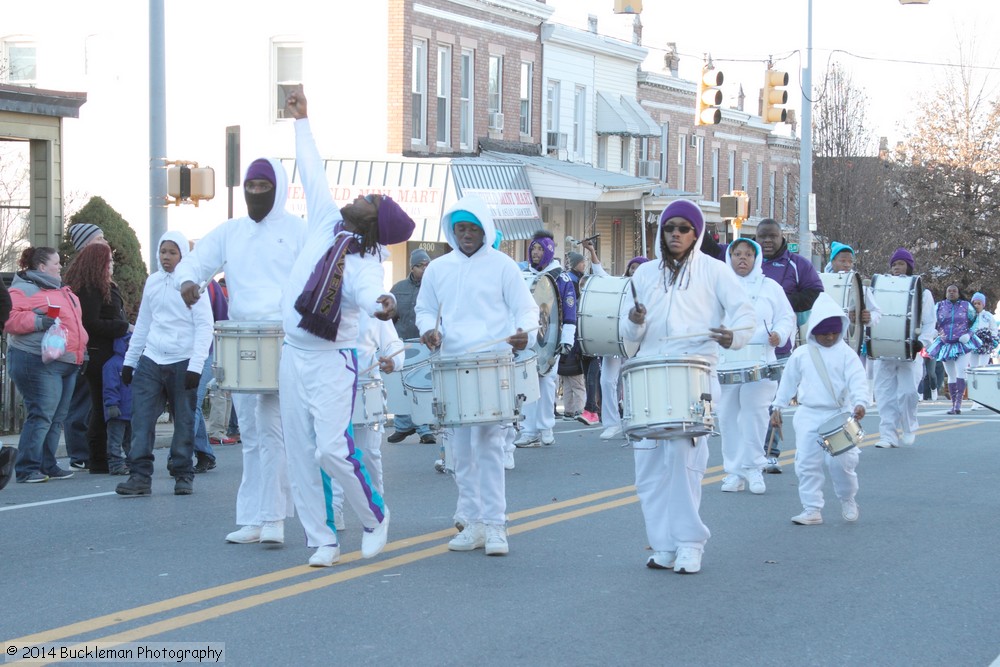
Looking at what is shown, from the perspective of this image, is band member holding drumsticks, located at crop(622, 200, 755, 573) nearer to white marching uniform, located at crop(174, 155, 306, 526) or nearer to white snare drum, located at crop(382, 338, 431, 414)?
white marching uniform, located at crop(174, 155, 306, 526)

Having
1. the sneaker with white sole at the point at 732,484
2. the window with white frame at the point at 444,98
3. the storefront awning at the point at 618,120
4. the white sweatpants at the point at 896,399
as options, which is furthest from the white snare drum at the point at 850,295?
the storefront awning at the point at 618,120

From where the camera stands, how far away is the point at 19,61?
114 ft

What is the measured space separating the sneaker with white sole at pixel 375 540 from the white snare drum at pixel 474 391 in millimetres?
751

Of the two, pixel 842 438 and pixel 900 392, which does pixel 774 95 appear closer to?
pixel 900 392

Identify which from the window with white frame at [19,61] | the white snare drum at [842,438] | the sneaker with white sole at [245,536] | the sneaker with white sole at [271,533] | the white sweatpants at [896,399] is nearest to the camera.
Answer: the sneaker with white sole at [271,533]

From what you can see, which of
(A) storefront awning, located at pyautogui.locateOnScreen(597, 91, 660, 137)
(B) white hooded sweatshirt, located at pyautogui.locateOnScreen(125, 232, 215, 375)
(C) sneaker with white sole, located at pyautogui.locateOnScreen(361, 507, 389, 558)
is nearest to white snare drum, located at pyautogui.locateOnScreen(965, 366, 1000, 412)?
(C) sneaker with white sole, located at pyautogui.locateOnScreen(361, 507, 389, 558)

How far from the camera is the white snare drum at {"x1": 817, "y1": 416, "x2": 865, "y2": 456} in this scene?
32.9ft

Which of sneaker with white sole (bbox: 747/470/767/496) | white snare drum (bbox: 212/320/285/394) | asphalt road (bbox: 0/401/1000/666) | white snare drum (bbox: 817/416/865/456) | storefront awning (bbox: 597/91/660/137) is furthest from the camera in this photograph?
storefront awning (bbox: 597/91/660/137)

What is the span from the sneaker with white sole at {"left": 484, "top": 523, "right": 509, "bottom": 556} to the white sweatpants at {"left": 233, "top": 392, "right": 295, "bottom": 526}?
1.29 meters

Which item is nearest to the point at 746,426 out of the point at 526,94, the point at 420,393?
the point at 420,393

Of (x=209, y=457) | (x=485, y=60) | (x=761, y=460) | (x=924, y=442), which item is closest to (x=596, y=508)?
(x=761, y=460)

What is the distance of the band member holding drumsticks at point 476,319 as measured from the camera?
8.86m

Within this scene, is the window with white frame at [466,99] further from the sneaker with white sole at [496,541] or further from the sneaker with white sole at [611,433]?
the sneaker with white sole at [496,541]

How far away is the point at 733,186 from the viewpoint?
51844 mm
